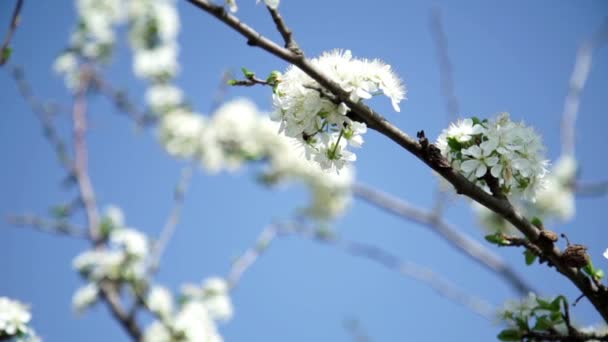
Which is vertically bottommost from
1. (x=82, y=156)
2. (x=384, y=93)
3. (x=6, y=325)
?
(x=6, y=325)

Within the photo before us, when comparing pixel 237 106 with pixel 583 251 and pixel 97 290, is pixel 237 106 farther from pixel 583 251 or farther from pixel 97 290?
A: pixel 583 251

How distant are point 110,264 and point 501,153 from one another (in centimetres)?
467

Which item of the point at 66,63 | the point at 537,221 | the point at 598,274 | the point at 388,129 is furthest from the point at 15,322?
the point at 66,63

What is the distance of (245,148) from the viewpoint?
8891mm

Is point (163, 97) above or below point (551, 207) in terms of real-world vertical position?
above

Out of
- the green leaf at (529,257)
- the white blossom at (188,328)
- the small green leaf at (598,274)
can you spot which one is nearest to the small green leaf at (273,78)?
the green leaf at (529,257)

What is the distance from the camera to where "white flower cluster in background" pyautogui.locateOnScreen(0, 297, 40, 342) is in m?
2.34

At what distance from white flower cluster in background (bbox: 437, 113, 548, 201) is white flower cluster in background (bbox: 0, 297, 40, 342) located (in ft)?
7.12

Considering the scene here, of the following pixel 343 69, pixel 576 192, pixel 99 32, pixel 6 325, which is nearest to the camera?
pixel 343 69

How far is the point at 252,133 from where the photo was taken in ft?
30.3

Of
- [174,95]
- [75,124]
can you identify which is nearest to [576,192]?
[75,124]

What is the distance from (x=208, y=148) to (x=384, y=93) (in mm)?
7658

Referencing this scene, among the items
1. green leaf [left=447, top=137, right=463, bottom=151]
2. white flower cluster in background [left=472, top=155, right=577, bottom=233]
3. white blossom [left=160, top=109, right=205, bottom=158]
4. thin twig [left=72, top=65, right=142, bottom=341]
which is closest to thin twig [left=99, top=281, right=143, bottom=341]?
thin twig [left=72, top=65, right=142, bottom=341]

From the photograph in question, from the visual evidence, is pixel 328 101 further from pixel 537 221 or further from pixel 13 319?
pixel 13 319
